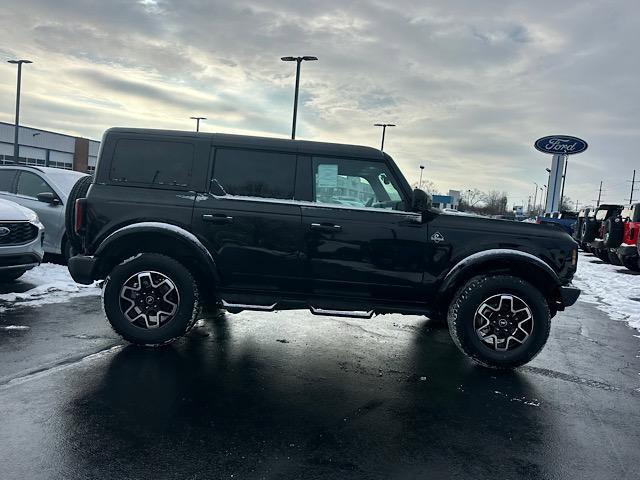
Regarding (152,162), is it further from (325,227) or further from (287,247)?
(325,227)

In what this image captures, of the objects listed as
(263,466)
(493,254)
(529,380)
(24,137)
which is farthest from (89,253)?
(24,137)

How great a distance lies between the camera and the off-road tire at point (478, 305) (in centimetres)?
459

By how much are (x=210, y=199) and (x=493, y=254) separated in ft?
8.93

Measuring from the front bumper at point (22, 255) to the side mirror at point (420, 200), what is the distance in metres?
5.41

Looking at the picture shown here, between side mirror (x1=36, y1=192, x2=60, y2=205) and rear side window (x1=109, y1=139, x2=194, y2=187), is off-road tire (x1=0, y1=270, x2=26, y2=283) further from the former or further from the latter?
rear side window (x1=109, y1=139, x2=194, y2=187)

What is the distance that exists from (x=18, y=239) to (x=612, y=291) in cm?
1100

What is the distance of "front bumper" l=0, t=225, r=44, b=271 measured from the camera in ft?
21.4

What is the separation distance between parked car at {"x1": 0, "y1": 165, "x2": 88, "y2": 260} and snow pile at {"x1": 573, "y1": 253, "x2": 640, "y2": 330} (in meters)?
9.14

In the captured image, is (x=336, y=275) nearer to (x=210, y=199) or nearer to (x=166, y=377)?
(x=210, y=199)

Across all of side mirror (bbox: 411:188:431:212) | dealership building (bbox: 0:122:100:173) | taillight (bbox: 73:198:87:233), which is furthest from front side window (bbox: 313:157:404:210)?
dealership building (bbox: 0:122:100:173)

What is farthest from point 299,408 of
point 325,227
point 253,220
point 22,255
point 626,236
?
point 626,236

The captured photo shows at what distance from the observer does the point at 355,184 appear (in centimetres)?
483

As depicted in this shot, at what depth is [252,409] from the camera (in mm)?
3459

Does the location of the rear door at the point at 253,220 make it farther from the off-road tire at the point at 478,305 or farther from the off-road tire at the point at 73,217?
the off-road tire at the point at 478,305
